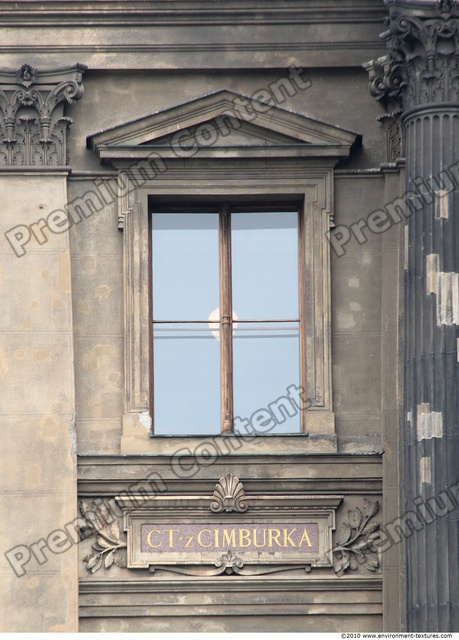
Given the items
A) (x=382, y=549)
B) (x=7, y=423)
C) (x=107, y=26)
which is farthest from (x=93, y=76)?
(x=382, y=549)

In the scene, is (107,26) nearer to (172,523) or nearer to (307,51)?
(307,51)

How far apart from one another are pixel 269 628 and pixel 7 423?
3788mm

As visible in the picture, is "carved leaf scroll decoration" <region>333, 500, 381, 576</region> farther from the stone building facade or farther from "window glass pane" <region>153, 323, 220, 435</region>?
"window glass pane" <region>153, 323, 220, 435</region>

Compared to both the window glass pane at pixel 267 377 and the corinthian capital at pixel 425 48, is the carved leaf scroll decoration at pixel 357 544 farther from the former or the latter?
the corinthian capital at pixel 425 48

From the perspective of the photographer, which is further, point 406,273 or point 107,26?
point 107,26

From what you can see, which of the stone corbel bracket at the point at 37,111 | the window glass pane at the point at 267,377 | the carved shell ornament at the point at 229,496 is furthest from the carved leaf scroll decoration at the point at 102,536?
the stone corbel bracket at the point at 37,111

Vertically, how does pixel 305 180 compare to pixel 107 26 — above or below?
below

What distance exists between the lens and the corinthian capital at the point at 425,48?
22500 mm

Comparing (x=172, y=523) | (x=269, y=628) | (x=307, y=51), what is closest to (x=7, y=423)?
(x=172, y=523)

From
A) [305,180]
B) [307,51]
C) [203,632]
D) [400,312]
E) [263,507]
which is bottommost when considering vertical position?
[203,632]

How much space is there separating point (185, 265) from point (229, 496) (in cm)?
300

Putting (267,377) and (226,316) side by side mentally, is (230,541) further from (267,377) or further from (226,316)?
(226,316)

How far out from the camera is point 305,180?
23812mm

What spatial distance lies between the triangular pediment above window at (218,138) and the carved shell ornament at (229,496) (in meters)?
3.92
